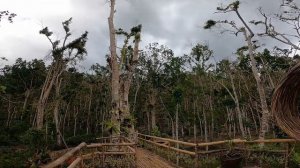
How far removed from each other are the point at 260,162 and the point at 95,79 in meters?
40.3

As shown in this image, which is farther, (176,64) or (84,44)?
(176,64)

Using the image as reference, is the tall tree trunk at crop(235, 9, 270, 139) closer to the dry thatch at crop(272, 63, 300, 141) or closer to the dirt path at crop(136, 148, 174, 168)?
the dirt path at crop(136, 148, 174, 168)

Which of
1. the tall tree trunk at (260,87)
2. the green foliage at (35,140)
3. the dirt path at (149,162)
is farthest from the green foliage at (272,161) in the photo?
the green foliage at (35,140)

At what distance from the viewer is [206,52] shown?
38969mm

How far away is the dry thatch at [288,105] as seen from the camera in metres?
2.24

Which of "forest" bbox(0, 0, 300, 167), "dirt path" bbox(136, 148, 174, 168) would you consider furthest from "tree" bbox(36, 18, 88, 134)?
"dirt path" bbox(136, 148, 174, 168)

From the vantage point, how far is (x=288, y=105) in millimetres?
2312

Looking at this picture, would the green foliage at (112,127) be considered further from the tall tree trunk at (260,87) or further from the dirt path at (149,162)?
the tall tree trunk at (260,87)

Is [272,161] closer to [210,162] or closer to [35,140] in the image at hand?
[210,162]

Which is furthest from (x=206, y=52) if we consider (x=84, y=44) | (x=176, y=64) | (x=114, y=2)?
(x=114, y=2)

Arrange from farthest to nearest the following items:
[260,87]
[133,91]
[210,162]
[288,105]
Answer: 1. [133,91]
2. [260,87]
3. [210,162]
4. [288,105]

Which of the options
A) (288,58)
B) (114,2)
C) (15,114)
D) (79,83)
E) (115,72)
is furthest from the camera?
(15,114)

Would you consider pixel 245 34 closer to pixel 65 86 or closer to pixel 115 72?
pixel 115 72

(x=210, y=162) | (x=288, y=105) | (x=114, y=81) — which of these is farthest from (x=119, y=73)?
(x=288, y=105)
